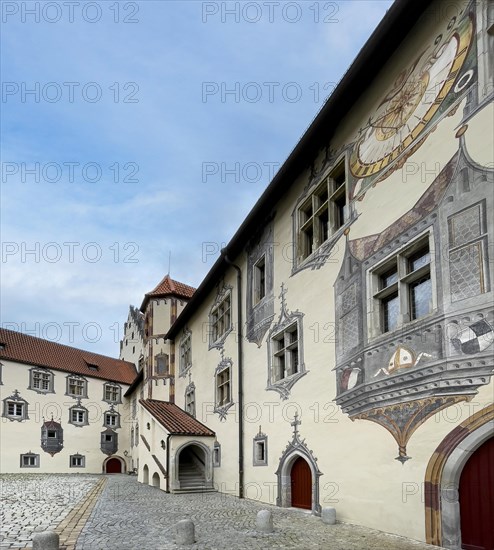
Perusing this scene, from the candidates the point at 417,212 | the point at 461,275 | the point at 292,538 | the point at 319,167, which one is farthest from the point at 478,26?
the point at 292,538

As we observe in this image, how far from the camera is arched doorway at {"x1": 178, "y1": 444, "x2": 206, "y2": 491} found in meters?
17.2

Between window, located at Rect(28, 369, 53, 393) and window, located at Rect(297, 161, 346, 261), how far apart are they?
85.1 feet

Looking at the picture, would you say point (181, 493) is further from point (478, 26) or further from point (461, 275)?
point (478, 26)

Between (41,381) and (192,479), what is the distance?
1927 cm

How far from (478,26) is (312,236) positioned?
584 cm

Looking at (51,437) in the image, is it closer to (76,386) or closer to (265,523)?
(76,386)

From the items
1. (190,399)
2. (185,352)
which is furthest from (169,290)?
(190,399)

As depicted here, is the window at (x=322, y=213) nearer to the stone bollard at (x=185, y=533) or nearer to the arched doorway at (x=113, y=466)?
the stone bollard at (x=185, y=533)

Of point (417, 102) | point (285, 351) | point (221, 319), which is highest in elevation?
point (417, 102)

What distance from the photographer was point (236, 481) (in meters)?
15.1

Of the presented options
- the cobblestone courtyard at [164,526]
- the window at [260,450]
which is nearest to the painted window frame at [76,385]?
the cobblestone courtyard at [164,526]

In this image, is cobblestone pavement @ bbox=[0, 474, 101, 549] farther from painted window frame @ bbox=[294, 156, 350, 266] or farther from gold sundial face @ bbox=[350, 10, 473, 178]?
gold sundial face @ bbox=[350, 10, 473, 178]

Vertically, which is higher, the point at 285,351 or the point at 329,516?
the point at 285,351

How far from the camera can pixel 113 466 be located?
3559 cm
